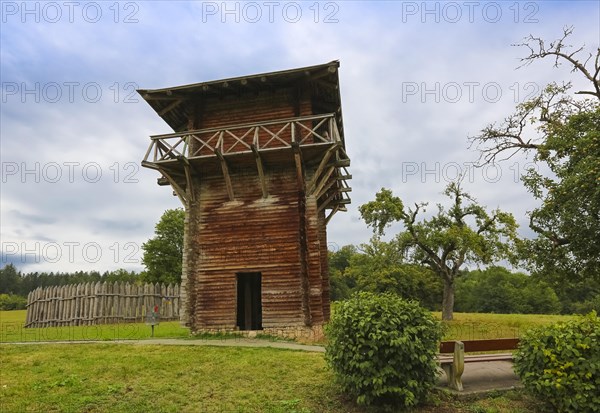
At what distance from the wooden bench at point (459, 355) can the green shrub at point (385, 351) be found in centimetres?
90

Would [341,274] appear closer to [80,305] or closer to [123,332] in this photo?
[80,305]

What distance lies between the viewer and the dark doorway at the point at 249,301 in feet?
60.6

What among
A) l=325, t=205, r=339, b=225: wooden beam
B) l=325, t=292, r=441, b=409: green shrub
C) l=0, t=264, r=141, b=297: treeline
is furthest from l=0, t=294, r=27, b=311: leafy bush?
l=325, t=292, r=441, b=409: green shrub

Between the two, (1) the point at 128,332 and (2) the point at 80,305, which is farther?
(2) the point at 80,305

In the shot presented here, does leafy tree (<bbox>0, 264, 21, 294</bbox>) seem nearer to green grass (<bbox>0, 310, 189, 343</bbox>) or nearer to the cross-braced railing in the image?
green grass (<bbox>0, 310, 189, 343</bbox>)

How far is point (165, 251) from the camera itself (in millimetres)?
43875

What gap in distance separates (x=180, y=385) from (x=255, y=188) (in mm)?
9330

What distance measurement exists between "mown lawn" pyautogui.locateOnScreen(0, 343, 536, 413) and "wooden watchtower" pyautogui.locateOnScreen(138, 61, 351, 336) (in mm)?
4624

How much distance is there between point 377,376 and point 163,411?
365cm

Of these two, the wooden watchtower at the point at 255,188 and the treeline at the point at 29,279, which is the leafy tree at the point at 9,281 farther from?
the wooden watchtower at the point at 255,188

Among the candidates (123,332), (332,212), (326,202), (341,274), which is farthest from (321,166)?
(341,274)

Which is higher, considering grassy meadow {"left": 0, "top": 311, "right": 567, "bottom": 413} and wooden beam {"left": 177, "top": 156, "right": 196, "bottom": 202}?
wooden beam {"left": 177, "top": 156, "right": 196, "bottom": 202}

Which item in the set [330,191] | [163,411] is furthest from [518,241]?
[163,411]

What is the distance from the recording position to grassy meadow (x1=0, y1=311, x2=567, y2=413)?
6.77 meters
